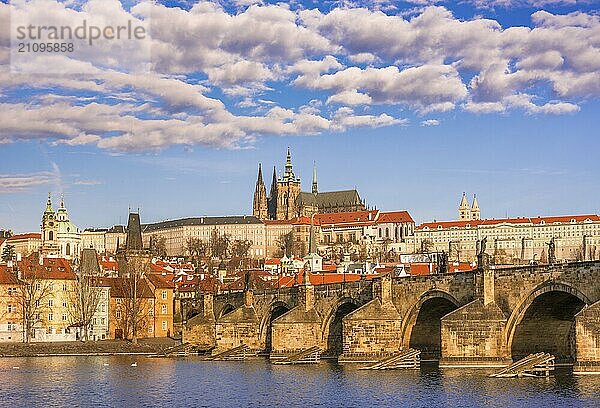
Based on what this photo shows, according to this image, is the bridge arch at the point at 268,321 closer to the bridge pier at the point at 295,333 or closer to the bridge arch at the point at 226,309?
the bridge pier at the point at 295,333

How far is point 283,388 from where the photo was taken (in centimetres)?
4494

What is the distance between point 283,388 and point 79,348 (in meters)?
31.8

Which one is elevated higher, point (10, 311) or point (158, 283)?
point (158, 283)

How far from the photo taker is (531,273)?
46.2m

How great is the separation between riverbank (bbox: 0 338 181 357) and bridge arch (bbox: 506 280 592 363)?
32.8 metres

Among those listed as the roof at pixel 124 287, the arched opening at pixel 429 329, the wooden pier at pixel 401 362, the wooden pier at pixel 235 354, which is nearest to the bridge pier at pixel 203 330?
the wooden pier at pixel 235 354

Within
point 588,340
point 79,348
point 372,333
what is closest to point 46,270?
point 79,348

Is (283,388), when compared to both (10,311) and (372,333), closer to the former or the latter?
(372,333)

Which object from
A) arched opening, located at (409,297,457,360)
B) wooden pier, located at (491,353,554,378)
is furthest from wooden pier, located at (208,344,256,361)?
wooden pier, located at (491,353,554,378)

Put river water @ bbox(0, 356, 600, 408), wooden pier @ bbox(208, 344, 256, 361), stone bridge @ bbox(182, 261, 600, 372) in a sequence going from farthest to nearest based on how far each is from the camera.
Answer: wooden pier @ bbox(208, 344, 256, 361), stone bridge @ bbox(182, 261, 600, 372), river water @ bbox(0, 356, 600, 408)

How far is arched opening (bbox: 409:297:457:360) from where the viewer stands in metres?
54.7

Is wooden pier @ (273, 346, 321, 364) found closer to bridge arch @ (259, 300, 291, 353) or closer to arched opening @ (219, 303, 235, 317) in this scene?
bridge arch @ (259, 300, 291, 353)

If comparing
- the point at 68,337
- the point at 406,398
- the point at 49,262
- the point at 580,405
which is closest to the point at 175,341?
the point at 68,337

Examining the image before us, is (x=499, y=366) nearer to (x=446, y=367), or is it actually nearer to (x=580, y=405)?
(x=446, y=367)
